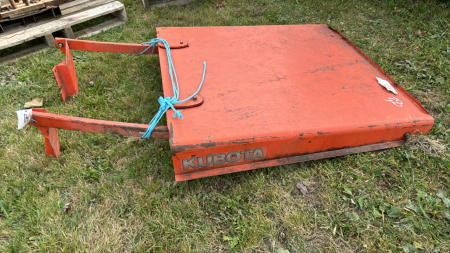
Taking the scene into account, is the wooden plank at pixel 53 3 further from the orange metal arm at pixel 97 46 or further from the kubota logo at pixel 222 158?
the kubota logo at pixel 222 158

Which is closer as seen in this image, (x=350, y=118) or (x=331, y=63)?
(x=350, y=118)

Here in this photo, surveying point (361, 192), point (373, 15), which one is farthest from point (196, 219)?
point (373, 15)

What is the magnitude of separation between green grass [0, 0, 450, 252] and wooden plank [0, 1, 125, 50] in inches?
20.1

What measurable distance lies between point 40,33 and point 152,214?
257 centimetres

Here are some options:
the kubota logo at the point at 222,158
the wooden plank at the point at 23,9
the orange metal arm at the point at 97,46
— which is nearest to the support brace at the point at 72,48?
the orange metal arm at the point at 97,46

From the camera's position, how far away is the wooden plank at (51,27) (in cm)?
290

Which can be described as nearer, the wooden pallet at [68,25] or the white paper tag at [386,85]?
the white paper tag at [386,85]

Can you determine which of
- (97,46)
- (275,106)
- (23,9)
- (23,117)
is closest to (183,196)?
(275,106)

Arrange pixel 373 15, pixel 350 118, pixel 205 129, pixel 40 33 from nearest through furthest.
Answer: pixel 205 129
pixel 350 118
pixel 40 33
pixel 373 15

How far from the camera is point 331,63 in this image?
2.36 metres

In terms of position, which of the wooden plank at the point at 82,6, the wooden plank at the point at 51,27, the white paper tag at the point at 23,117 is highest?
the wooden plank at the point at 82,6

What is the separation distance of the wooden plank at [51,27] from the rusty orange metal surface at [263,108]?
3.16 ft

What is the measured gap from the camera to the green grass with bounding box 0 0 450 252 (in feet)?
5.42

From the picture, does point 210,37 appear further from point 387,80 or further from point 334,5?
point 334,5
